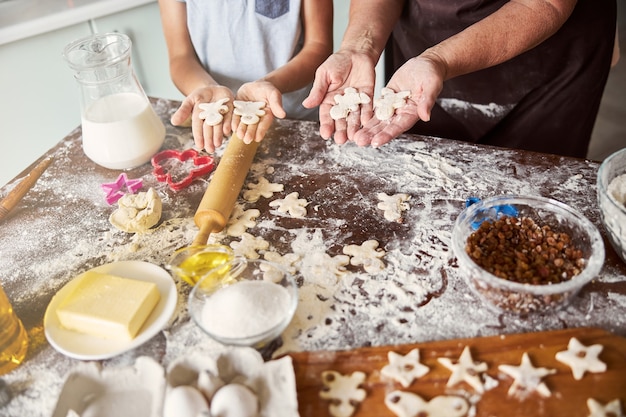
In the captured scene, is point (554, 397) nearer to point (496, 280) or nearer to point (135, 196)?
point (496, 280)

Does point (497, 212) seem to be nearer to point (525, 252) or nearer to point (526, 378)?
point (525, 252)

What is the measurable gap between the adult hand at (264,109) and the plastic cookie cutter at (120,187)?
0.30 m

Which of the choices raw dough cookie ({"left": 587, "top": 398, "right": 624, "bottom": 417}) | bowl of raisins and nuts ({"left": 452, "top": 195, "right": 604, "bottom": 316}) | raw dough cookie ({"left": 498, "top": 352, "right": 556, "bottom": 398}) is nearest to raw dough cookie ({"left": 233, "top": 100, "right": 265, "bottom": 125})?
bowl of raisins and nuts ({"left": 452, "top": 195, "right": 604, "bottom": 316})

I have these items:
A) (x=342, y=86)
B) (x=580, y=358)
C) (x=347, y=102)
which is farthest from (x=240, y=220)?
(x=580, y=358)

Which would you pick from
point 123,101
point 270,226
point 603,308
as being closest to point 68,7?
point 123,101

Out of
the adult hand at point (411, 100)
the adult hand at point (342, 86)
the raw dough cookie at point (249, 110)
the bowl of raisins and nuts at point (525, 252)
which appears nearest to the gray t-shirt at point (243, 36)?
the adult hand at point (342, 86)

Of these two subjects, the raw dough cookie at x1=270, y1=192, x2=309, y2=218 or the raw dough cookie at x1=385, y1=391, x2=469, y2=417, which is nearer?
the raw dough cookie at x1=385, y1=391, x2=469, y2=417

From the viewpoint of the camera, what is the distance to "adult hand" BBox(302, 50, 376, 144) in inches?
56.0

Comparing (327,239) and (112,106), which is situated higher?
(112,106)

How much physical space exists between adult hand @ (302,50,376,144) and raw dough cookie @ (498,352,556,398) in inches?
28.0

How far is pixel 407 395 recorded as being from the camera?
34.8 inches

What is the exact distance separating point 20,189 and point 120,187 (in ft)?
0.83

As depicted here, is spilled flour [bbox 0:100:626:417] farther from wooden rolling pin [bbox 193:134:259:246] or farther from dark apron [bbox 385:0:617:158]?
dark apron [bbox 385:0:617:158]

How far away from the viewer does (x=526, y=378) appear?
2.92ft
